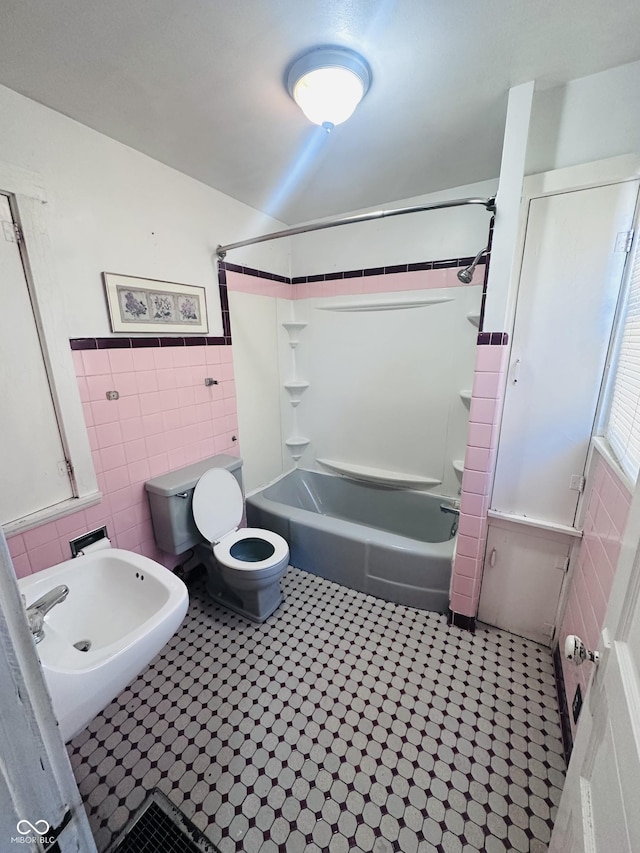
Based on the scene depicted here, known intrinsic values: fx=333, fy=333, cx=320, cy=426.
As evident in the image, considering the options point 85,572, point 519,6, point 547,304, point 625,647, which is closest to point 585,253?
point 547,304

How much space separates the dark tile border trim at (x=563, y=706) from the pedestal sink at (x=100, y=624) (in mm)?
1525

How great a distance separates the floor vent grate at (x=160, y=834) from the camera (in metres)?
1.03

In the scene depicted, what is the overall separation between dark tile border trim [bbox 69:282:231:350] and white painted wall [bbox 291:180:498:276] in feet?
2.73

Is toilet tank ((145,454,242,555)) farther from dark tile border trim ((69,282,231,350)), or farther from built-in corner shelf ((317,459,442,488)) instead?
built-in corner shelf ((317,459,442,488))

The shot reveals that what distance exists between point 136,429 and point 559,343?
204 centimetres

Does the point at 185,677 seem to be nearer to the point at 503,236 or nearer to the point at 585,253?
the point at 503,236

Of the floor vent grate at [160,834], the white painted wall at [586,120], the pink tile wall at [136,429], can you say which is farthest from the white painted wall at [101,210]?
the floor vent grate at [160,834]

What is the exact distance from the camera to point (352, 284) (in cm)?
248

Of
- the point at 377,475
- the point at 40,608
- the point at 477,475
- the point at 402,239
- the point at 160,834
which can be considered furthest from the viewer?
the point at 377,475

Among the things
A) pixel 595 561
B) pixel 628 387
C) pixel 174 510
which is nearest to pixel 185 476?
→ pixel 174 510

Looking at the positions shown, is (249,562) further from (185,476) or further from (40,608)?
(40,608)

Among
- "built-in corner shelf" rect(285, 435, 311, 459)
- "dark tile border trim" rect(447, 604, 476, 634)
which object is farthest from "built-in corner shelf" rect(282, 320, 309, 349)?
"dark tile border trim" rect(447, 604, 476, 634)

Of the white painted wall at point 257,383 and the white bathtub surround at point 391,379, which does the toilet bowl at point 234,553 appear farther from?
the white bathtub surround at point 391,379

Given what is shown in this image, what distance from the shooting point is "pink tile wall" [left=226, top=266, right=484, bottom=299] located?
7.11 ft
